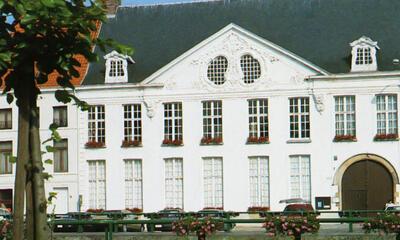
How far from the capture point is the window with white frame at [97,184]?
53.9m

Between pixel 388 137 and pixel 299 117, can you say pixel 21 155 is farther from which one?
pixel 299 117

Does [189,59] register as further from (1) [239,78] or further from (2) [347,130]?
(2) [347,130]

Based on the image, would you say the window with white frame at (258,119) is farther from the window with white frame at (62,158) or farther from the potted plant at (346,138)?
the window with white frame at (62,158)

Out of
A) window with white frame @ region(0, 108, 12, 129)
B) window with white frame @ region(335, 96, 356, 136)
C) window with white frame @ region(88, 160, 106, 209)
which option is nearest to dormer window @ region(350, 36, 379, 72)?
window with white frame @ region(335, 96, 356, 136)

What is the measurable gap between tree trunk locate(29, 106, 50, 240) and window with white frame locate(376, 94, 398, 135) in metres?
42.5

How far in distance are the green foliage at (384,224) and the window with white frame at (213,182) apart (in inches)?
1286

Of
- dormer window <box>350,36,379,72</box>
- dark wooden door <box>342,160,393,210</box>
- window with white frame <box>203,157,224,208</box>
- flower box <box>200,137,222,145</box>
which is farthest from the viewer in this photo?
flower box <box>200,137,222,145</box>

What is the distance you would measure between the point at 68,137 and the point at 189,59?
27.3 feet

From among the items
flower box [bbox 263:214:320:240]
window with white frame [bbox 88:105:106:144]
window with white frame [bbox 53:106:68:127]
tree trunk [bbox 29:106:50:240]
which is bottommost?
flower box [bbox 263:214:320:240]

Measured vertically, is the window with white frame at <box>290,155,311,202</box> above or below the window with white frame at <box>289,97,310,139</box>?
below

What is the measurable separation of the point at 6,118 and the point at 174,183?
35.6ft

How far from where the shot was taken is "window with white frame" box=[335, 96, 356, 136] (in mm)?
50562

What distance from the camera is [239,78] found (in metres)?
52.3

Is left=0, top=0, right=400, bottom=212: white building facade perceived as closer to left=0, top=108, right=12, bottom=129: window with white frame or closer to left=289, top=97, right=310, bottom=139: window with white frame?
left=289, top=97, right=310, bottom=139: window with white frame
